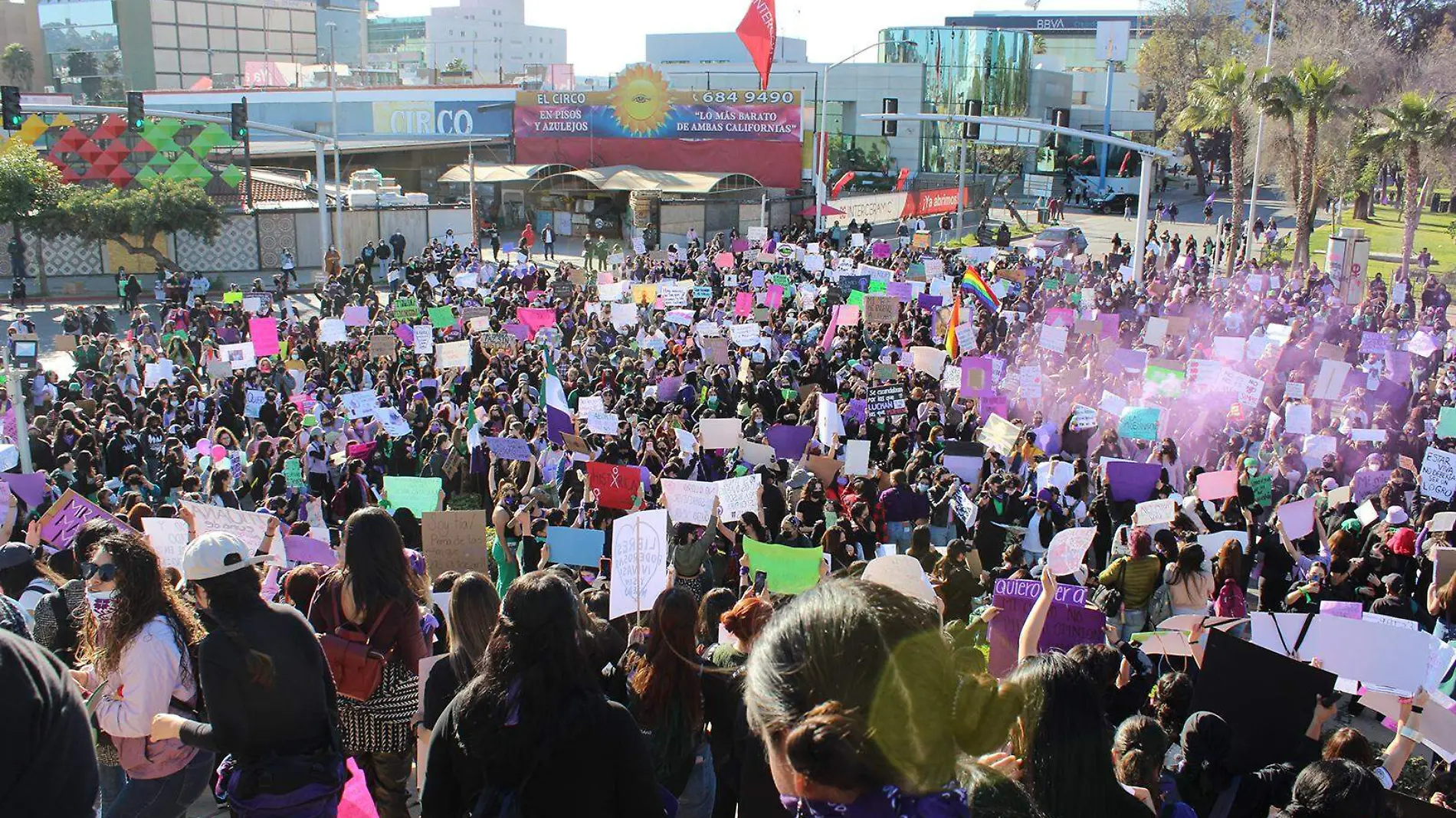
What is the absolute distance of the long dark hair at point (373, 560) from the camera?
409 centimetres

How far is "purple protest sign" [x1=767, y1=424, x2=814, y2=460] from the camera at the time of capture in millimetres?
12547

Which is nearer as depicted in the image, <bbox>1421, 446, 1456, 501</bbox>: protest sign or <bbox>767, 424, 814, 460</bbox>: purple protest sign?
<bbox>1421, 446, 1456, 501</bbox>: protest sign

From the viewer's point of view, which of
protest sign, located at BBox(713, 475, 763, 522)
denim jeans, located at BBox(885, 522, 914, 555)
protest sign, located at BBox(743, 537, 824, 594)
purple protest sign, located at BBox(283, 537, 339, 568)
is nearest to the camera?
protest sign, located at BBox(743, 537, 824, 594)

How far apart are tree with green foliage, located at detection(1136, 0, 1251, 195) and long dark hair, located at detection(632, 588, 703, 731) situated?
2507 inches

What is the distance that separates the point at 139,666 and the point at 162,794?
0.60 meters

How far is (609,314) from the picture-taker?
20.7m

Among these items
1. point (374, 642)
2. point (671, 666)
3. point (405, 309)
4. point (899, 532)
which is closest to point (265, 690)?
point (374, 642)

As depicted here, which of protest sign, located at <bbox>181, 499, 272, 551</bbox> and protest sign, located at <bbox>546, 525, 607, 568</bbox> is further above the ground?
protest sign, located at <bbox>181, 499, 272, 551</bbox>

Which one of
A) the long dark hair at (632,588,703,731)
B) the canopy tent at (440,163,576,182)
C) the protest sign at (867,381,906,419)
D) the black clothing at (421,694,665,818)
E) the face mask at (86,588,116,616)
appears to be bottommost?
the protest sign at (867,381,906,419)

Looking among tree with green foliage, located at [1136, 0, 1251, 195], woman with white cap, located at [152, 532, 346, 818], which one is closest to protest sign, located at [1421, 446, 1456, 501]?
woman with white cap, located at [152, 532, 346, 818]

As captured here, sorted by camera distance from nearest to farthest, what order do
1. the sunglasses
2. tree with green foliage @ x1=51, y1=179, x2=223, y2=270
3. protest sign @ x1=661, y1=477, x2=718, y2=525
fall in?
the sunglasses, protest sign @ x1=661, y1=477, x2=718, y2=525, tree with green foliage @ x1=51, y1=179, x2=223, y2=270

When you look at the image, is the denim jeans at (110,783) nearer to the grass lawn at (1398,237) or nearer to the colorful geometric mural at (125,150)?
the colorful geometric mural at (125,150)

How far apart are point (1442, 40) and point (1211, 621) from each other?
5747cm

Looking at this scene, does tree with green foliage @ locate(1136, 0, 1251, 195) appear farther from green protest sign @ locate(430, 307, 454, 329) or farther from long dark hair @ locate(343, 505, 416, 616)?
long dark hair @ locate(343, 505, 416, 616)
